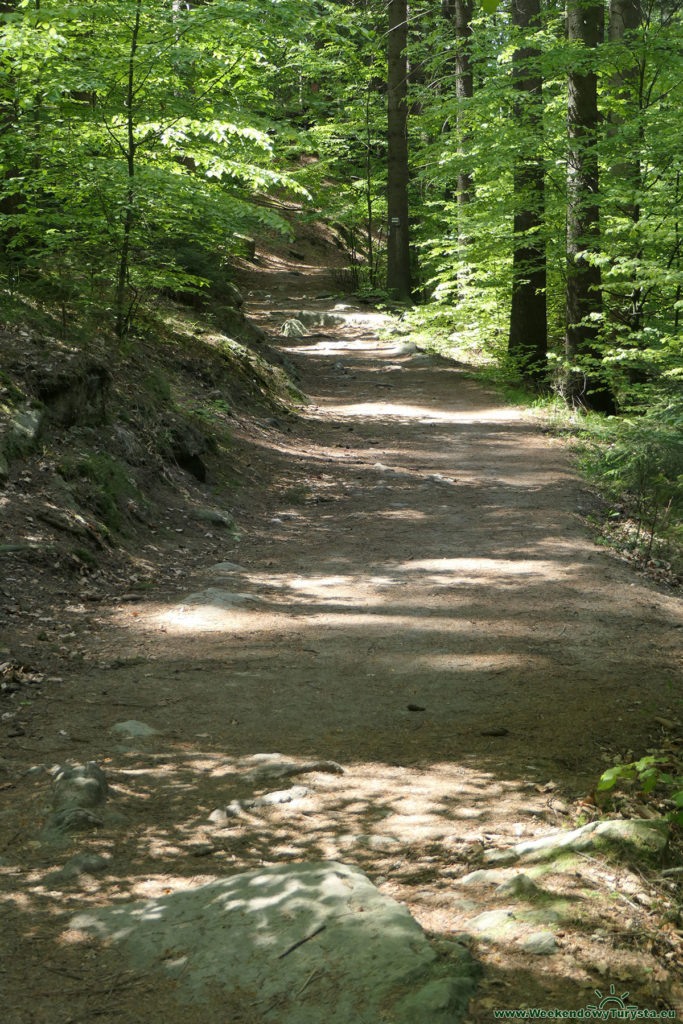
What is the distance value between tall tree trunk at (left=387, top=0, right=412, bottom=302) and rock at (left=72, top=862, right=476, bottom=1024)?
2165 centimetres

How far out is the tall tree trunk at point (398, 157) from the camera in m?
22.0

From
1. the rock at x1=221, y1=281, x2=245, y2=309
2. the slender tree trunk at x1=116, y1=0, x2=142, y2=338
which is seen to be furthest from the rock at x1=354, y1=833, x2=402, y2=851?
the rock at x1=221, y1=281, x2=245, y2=309

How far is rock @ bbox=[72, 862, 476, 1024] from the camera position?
244 cm

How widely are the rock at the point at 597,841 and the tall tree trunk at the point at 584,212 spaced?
404 inches

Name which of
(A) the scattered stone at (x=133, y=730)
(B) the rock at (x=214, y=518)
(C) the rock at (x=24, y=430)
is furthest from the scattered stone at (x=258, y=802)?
(B) the rock at (x=214, y=518)

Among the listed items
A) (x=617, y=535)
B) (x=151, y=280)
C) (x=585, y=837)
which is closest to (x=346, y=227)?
(x=151, y=280)

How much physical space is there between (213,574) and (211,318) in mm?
8154

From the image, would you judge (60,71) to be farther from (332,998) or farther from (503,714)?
(332,998)

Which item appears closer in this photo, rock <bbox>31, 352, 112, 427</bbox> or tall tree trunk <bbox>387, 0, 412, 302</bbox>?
rock <bbox>31, 352, 112, 427</bbox>

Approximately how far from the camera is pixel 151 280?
1028 centimetres

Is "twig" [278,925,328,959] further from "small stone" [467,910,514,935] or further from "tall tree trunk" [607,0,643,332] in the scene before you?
"tall tree trunk" [607,0,643,332]

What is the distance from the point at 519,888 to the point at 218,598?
13.0 feet

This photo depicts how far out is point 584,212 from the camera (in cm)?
1303

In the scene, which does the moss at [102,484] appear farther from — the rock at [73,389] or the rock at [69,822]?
the rock at [69,822]
